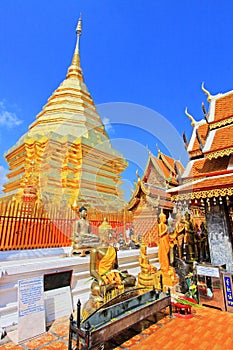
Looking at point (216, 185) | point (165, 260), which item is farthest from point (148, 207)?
point (216, 185)

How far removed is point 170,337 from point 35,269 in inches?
98.2

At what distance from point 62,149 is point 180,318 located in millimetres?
10899

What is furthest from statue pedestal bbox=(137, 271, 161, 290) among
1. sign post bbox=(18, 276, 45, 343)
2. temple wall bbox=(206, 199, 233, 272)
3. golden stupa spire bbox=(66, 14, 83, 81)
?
golden stupa spire bbox=(66, 14, 83, 81)

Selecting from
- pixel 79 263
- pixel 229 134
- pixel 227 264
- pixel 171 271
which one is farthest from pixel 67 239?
pixel 229 134

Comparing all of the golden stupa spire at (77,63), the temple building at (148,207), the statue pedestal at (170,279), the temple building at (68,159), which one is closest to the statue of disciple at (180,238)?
the statue pedestal at (170,279)

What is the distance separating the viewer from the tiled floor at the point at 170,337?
279cm

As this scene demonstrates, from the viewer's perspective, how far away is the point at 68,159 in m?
12.4

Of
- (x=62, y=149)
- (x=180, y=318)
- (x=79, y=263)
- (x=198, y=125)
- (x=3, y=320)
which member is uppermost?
(x=62, y=149)

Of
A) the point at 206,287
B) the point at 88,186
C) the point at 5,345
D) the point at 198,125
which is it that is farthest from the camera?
the point at 88,186

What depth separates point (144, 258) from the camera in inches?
184

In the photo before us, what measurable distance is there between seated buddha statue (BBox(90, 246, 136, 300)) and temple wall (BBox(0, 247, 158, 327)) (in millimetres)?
583

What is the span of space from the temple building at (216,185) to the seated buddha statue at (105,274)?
2.28 metres

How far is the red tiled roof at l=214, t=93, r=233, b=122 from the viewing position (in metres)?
5.74

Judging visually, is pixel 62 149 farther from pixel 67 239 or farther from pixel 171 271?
pixel 171 271
